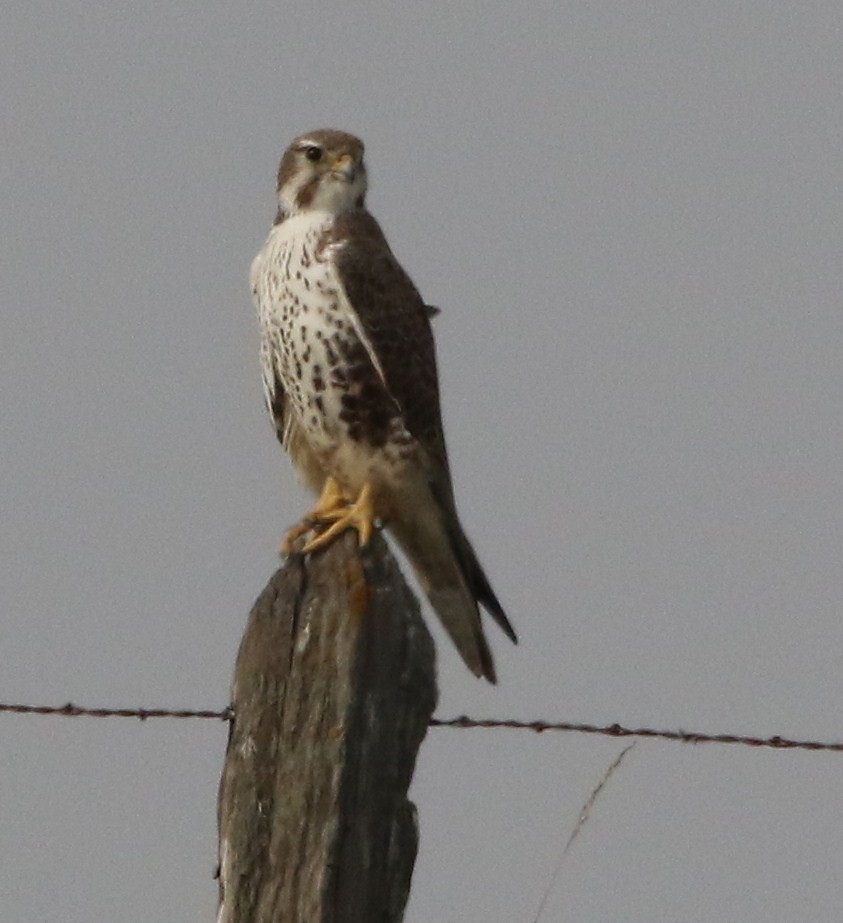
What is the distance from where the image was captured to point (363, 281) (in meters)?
4.81

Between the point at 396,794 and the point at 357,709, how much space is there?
159 mm

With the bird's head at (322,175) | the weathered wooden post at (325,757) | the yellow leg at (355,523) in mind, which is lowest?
the weathered wooden post at (325,757)

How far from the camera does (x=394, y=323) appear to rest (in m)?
4.82

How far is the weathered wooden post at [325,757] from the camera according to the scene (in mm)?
2910

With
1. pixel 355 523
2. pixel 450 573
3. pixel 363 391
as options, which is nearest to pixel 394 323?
pixel 363 391

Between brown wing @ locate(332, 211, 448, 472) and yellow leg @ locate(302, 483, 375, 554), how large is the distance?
31 cm

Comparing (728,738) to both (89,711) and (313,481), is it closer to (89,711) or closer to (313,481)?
(89,711)

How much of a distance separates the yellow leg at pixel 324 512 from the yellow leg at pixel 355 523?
1.4 inches

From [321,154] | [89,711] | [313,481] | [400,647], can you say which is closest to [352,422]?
[313,481]

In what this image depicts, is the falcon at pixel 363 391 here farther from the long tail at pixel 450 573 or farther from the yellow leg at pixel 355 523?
the yellow leg at pixel 355 523

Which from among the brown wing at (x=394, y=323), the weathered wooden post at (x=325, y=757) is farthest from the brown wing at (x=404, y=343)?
the weathered wooden post at (x=325, y=757)

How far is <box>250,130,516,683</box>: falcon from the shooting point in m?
4.73

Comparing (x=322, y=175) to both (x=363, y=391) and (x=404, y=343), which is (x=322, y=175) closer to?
(x=404, y=343)

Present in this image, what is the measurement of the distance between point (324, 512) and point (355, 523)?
2.46 ft
